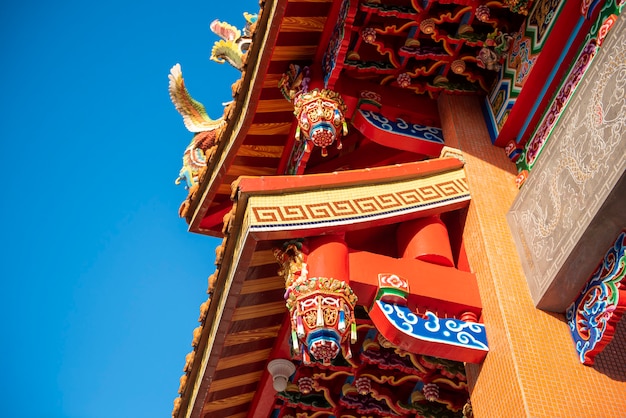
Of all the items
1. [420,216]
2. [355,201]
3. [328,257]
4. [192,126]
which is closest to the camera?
[328,257]

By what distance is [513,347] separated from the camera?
15.1 feet

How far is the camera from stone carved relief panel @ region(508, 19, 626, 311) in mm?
4488

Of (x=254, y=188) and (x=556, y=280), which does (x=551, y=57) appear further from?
(x=254, y=188)

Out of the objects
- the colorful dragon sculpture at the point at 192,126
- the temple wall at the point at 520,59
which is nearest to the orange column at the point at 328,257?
the temple wall at the point at 520,59

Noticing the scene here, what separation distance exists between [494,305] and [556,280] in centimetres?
40

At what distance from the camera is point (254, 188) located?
5.23 meters

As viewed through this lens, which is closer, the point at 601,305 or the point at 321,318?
the point at 601,305

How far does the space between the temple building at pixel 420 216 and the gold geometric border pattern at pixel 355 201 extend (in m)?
0.01

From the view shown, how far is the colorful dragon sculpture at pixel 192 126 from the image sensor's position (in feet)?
28.5

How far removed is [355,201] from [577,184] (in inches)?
55.7

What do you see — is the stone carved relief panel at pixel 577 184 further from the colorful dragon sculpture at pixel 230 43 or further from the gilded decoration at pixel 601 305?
the colorful dragon sculpture at pixel 230 43

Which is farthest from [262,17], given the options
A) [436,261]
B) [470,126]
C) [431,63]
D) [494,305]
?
[494,305]

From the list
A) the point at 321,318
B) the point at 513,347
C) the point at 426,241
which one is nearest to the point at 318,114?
the point at 426,241

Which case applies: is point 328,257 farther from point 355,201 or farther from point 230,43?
point 230,43
